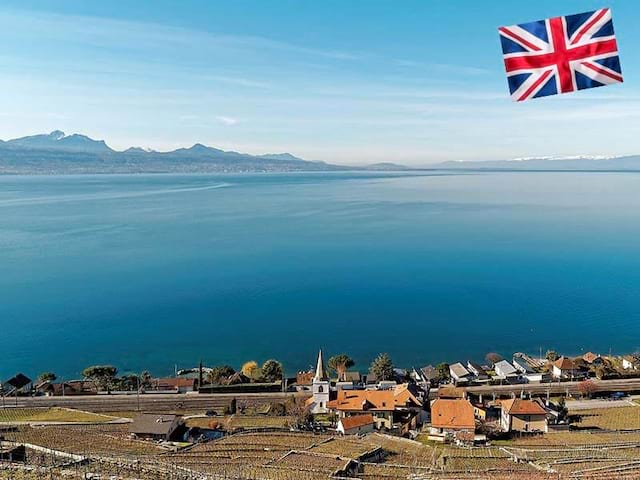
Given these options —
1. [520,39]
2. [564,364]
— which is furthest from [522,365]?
[520,39]

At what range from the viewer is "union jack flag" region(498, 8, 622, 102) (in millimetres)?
9508

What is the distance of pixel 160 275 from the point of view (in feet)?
259

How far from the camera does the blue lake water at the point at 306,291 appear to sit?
53281mm

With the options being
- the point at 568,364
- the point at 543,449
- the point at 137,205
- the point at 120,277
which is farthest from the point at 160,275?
the point at 137,205

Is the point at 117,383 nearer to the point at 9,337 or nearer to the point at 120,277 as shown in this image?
the point at 9,337

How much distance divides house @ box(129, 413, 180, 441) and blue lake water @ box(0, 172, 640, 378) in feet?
59.5

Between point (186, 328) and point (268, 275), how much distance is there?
22.7 metres

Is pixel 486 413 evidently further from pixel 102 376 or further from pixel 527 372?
pixel 102 376

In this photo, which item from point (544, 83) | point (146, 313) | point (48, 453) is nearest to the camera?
point (544, 83)

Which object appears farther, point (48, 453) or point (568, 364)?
point (568, 364)

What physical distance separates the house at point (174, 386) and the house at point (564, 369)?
29223 mm

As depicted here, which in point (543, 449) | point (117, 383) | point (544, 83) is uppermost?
point (544, 83)

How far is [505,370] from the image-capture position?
4494 cm

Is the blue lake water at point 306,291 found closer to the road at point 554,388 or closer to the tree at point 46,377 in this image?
the tree at point 46,377
